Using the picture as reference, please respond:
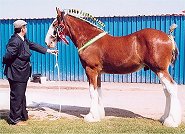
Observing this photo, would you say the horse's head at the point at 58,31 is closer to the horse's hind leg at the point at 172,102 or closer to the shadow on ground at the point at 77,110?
the shadow on ground at the point at 77,110

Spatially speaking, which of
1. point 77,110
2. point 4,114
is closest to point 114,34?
point 77,110

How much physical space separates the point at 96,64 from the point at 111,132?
4.82 feet

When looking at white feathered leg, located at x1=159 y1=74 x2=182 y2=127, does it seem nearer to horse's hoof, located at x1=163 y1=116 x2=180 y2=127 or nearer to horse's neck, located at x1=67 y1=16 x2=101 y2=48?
horse's hoof, located at x1=163 y1=116 x2=180 y2=127

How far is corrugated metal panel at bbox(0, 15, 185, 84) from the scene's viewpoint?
1336 centimetres

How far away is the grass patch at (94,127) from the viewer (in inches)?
275

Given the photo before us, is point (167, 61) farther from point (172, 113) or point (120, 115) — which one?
point (120, 115)

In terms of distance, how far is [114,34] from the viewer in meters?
14.1

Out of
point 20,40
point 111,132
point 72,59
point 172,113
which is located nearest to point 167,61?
point 172,113

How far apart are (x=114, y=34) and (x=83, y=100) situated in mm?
4454

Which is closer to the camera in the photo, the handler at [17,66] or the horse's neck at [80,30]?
the handler at [17,66]

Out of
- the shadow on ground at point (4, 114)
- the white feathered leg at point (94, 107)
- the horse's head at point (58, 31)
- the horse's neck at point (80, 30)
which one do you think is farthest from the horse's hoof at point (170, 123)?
the shadow on ground at point (4, 114)

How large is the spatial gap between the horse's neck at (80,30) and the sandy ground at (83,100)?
68.5 inches

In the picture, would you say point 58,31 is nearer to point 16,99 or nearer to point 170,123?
point 16,99

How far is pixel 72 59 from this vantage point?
14508 mm
